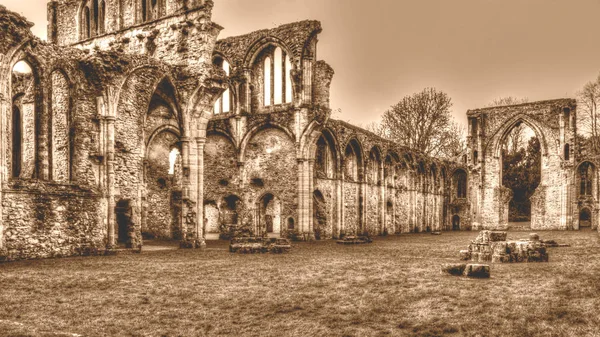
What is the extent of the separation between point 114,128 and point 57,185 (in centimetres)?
245

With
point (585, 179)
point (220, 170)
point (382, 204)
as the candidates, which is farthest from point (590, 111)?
point (220, 170)

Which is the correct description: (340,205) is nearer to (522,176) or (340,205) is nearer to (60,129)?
(60,129)

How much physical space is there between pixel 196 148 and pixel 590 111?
3091 cm

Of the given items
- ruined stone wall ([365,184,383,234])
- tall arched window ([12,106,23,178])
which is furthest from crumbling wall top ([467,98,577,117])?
tall arched window ([12,106,23,178])

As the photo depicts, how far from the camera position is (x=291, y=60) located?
71.1 ft

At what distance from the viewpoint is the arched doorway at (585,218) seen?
34.6m

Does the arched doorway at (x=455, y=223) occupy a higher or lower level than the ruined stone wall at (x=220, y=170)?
lower

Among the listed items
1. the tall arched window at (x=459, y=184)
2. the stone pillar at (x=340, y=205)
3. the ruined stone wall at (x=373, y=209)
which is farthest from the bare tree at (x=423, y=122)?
the stone pillar at (x=340, y=205)

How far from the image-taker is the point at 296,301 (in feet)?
22.8

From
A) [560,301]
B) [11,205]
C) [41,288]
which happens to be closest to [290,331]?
[560,301]

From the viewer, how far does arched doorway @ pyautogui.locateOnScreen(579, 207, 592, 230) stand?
1363 inches

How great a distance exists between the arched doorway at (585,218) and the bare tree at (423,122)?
8.97 meters

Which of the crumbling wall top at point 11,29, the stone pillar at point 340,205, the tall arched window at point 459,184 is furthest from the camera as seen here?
the tall arched window at point 459,184

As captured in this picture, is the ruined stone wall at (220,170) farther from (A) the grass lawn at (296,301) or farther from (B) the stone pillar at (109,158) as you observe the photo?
(A) the grass lawn at (296,301)
